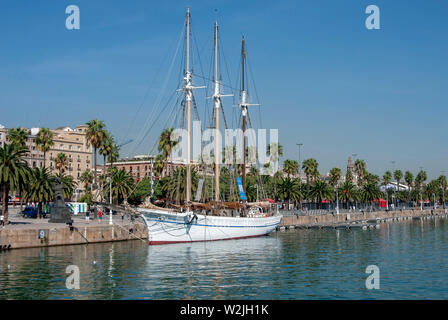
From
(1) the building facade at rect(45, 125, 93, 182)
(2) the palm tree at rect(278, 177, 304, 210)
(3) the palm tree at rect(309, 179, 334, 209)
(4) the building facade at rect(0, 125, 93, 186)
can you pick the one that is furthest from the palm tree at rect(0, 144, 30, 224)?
(1) the building facade at rect(45, 125, 93, 182)

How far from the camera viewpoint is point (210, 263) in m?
45.4

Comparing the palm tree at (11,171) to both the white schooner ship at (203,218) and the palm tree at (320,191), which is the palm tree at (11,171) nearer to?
the white schooner ship at (203,218)

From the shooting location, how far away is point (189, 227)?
A: 206ft

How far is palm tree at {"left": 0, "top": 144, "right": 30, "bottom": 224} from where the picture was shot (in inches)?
2381

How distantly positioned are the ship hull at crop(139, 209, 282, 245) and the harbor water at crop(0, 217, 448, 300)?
1779 millimetres

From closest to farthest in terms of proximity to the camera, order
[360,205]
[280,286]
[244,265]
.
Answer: [280,286] < [244,265] < [360,205]

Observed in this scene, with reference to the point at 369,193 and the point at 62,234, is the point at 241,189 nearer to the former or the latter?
the point at 62,234

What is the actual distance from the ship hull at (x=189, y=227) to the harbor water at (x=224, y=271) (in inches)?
70.1

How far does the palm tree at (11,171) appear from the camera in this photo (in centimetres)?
6047
